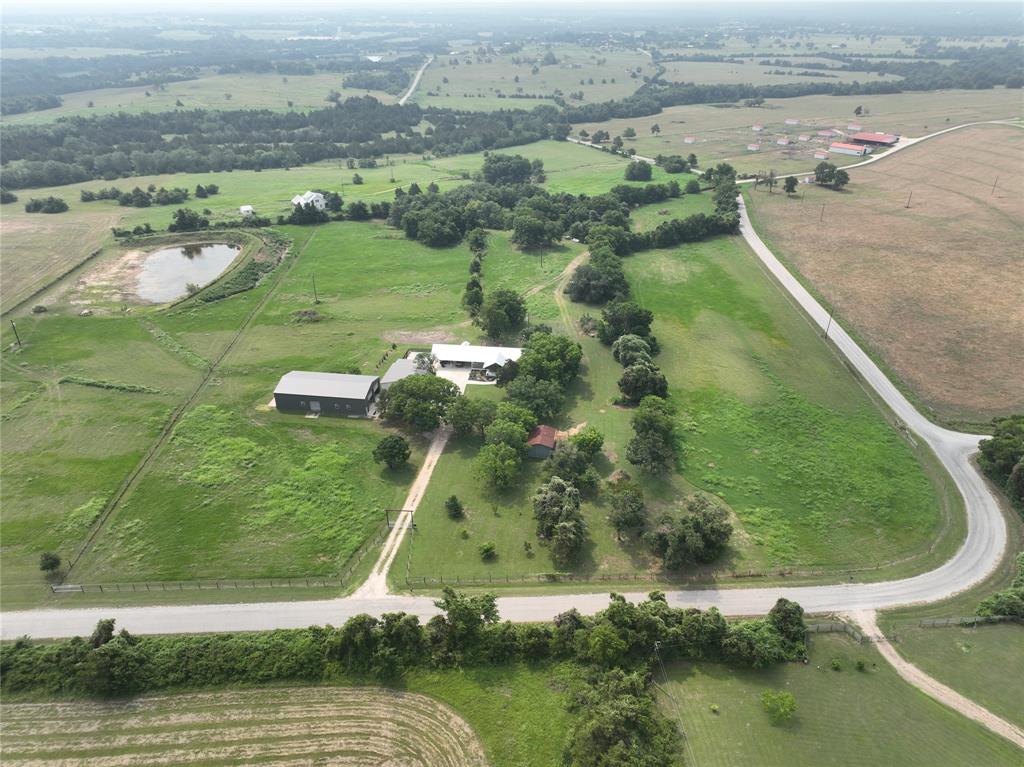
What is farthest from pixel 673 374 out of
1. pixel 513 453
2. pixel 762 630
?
pixel 762 630

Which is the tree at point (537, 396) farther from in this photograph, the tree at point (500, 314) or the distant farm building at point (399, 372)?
the tree at point (500, 314)

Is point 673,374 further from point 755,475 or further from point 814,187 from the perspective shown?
point 814,187

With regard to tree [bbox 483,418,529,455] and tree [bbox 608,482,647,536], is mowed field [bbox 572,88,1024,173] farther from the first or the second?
tree [bbox 608,482,647,536]

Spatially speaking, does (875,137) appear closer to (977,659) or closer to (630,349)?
(630,349)

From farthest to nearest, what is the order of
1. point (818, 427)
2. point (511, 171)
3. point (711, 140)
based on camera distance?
point (711, 140)
point (511, 171)
point (818, 427)

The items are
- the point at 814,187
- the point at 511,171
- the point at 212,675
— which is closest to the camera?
the point at 212,675

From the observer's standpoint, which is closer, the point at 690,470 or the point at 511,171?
the point at 690,470

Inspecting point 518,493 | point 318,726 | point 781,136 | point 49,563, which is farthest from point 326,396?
point 781,136
